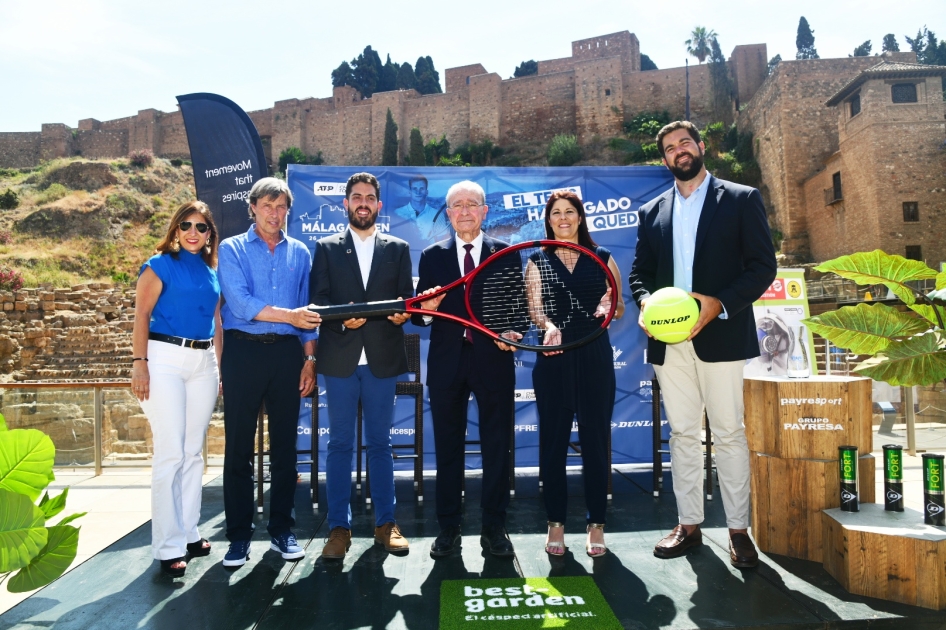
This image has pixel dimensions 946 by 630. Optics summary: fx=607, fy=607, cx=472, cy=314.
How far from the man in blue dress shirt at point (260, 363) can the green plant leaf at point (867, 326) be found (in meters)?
2.59

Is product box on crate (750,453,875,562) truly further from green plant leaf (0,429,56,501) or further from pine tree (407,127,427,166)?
pine tree (407,127,427,166)

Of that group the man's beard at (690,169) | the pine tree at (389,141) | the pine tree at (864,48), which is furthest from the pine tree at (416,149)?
the man's beard at (690,169)

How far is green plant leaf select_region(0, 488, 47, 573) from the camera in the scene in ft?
6.83

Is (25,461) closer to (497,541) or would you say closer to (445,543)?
(445,543)

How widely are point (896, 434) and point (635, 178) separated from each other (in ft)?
11.9

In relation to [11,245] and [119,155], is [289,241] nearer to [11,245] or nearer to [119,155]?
[11,245]

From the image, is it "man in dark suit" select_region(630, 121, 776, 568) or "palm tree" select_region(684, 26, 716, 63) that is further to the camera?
"palm tree" select_region(684, 26, 716, 63)

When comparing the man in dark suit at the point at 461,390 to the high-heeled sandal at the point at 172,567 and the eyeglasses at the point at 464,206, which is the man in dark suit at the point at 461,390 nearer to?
the eyeglasses at the point at 464,206

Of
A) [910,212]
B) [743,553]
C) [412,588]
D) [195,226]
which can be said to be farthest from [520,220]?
[910,212]

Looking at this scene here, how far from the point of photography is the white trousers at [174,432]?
9.96 ft

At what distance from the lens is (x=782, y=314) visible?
600 centimetres

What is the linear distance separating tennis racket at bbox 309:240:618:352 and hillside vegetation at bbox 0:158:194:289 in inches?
1135

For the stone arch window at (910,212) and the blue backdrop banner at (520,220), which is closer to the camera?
the blue backdrop banner at (520,220)

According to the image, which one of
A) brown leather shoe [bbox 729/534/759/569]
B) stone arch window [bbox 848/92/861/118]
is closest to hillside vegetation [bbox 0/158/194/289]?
brown leather shoe [bbox 729/534/759/569]
